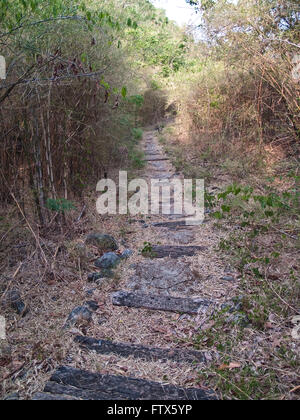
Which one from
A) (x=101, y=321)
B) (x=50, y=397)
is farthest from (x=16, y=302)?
(x=50, y=397)

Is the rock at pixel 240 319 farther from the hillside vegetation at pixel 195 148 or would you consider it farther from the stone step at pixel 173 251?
the stone step at pixel 173 251

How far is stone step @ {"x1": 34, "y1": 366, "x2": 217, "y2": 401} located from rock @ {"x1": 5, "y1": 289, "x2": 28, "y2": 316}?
0.75 meters

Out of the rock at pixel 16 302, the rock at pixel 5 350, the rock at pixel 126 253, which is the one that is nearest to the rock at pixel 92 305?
the rock at pixel 16 302

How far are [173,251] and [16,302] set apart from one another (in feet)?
5.32

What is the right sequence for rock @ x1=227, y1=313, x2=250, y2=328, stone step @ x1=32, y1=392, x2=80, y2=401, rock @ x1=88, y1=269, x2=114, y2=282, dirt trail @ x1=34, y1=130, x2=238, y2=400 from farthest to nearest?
rock @ x1=88, y1=269, x2=114, y2=282 → rock @ x1=227, y1=313, x2=250, y2=328 → dirt trail @ x1=34, y1=130, x2=238, y2=400 → stone step @ x1=32, y1=392, x2=80, y2=401

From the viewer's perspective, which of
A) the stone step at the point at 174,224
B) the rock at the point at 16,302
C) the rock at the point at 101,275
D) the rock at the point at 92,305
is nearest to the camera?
the rock at the point at 16,302

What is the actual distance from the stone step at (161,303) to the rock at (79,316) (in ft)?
0.84

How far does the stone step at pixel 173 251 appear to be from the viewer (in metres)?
3.50

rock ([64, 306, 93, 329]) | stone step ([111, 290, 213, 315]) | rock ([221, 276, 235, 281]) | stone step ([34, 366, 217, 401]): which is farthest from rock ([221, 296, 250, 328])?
rock ([64, 306, 93, 329])

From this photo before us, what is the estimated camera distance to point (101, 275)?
10.2 ft

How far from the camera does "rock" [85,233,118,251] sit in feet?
11.9

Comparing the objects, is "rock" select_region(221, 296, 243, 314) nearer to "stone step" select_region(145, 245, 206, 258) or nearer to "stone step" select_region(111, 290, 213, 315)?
"stone step" select_region(111, 290, 213, 315)
